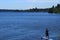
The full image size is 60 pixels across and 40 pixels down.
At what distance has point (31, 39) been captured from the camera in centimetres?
4325

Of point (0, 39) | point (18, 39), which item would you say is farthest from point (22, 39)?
point (0, 39)

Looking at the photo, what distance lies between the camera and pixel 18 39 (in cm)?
4284

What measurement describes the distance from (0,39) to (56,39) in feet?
32.0

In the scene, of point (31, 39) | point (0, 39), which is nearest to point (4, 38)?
point (0, 39)

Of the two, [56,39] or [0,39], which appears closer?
[56,39]

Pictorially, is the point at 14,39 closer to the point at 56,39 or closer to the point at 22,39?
the point at 22,39

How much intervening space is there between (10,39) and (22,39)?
7.37 feet

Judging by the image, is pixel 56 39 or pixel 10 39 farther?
pixel 10 39

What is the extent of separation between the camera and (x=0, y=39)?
43906 mm

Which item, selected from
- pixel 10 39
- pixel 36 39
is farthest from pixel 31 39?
pixel 10 39

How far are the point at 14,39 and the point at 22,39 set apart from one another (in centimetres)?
134

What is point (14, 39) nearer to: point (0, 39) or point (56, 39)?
point (0, 39)

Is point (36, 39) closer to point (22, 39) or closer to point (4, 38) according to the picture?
point (22, 39)

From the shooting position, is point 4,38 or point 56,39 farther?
point 4,38
